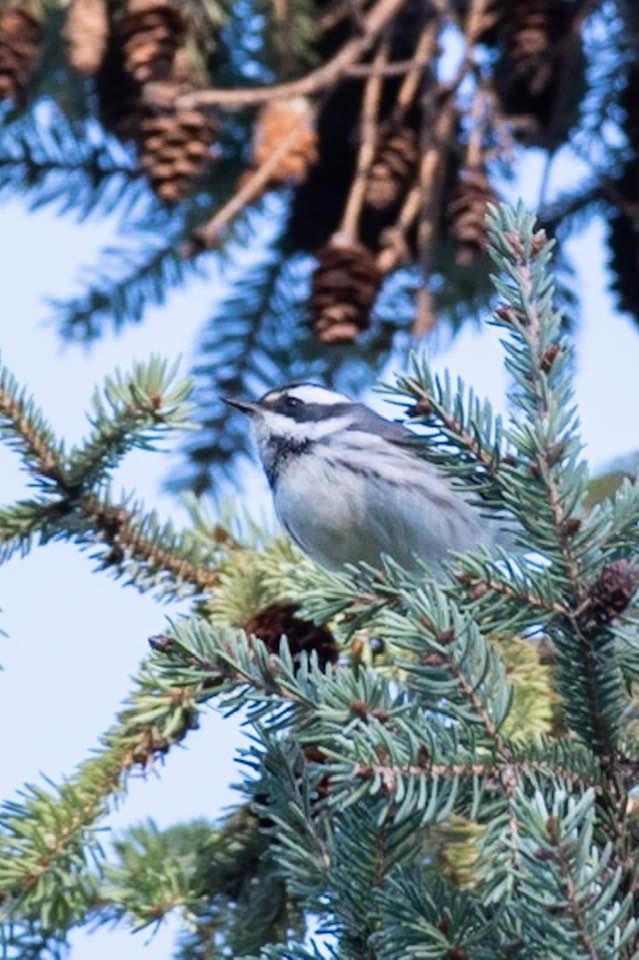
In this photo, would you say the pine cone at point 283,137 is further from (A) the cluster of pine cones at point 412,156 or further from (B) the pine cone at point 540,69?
(B) the pine cone at point 540,69

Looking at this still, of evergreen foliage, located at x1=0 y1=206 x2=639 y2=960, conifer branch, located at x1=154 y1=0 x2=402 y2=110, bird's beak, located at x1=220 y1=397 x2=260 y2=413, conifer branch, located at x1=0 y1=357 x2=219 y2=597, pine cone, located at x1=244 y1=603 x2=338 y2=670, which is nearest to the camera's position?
evergreen foliage, located at x1=0 y1=206 x2=639 y2=960

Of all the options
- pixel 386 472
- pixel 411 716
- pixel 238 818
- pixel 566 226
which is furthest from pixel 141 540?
pixel 566 226

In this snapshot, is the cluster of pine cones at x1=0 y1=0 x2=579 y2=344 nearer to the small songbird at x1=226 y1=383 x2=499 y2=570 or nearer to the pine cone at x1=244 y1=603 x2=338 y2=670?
the small songbird at x1=226 y1=383 x2=499 y2=570

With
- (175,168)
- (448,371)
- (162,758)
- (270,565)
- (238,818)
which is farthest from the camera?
(175,168)

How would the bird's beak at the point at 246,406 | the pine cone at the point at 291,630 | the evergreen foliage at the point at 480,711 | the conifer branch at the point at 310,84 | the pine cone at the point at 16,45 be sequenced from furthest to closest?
1. the bird's beak at the point at 246,406
2. the pine cone at the point at 16,45
3. the conifer branch at the point at 310,84
4. the pine cone at the point at 291,630
5. the evergreen foliage at the point at 480,711

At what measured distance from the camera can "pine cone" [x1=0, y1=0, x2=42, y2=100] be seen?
379 centimetres

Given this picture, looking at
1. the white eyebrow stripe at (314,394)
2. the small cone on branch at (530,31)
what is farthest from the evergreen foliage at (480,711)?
the small cone on branch at (530,31)

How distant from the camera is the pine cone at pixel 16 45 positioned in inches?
149

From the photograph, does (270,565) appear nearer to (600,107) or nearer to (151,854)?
(151,854)

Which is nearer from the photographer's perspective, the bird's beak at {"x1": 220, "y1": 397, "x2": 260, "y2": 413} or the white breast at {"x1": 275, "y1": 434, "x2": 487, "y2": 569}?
A: the white breast at {"x1": 275, "y1": 434, "x2": 487, "y2": 569}

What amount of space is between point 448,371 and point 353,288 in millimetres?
1818

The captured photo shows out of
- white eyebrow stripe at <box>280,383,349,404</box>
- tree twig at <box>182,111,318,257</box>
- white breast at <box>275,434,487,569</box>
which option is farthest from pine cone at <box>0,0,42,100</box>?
white breast at <box>275,434,487,569</box>

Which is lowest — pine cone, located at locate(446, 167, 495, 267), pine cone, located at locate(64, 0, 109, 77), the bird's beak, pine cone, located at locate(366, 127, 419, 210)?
the bird's beak

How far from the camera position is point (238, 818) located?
2.97 m
